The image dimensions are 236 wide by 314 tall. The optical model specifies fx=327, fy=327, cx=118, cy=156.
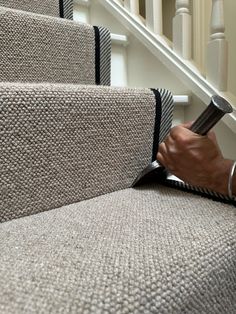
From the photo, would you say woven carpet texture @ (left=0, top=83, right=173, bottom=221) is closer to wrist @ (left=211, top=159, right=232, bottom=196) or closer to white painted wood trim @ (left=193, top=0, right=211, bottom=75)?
wrist @ (left=211, top=159, right=232, bottom=196)

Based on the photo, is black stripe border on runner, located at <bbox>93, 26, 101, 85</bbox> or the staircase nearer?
the staircase

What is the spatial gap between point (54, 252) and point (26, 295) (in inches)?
3.3

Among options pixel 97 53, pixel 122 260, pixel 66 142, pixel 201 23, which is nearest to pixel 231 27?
pixel 201 23

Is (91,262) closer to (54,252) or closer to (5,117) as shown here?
(54,252)

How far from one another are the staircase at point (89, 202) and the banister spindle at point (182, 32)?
0.74ft

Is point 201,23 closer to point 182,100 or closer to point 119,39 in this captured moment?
point 119,39

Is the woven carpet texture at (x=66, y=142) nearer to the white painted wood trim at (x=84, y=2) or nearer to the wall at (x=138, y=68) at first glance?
the wall at (x=138, y=68)

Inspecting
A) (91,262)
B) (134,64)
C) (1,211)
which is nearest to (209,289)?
(91,262)

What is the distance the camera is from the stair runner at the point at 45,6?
896 millimetres

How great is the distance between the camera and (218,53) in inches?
34.3

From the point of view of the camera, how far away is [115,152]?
658 mm

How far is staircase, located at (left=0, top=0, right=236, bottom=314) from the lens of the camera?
1.09ft

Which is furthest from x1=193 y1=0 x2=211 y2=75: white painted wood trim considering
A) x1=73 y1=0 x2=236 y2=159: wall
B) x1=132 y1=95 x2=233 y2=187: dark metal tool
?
x1=132 y1=95 x2=233 y2=187: dark metal tool

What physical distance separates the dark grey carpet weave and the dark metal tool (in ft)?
0.40
